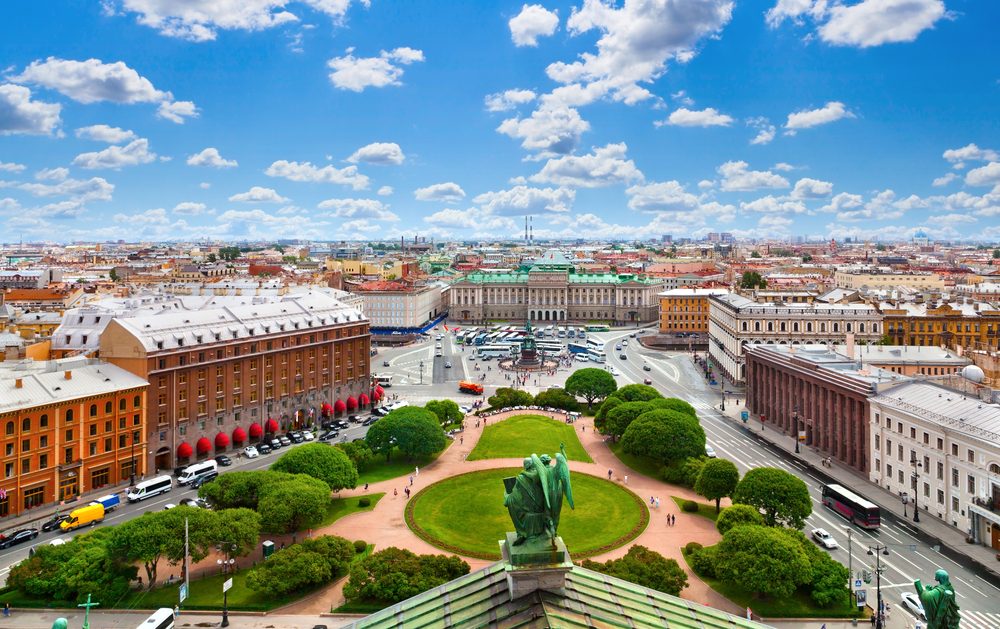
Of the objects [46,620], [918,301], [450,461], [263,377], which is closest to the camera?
[46,620]

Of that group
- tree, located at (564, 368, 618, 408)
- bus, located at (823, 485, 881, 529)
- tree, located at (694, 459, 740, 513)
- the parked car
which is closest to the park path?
tree, located at (694, 459, 740, 513)

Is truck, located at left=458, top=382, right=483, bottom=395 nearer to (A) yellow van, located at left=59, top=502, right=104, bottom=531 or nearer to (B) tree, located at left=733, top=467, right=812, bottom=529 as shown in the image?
(A) yellow van, located at left=59, top=502, right=104, bottom=531

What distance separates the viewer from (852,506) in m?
59.2

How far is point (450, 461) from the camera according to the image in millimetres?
75188

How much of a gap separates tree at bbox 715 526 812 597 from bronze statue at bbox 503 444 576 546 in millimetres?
32853

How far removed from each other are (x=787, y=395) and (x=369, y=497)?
56.0 metres

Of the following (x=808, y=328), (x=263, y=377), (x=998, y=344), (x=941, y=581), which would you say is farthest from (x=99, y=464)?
(x=998, y=344)

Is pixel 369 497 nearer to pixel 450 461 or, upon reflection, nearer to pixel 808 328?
pixel 450 461

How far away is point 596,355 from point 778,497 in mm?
88935

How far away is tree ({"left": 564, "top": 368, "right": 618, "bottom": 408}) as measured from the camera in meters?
96.9

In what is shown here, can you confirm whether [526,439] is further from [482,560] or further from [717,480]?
[482,560]

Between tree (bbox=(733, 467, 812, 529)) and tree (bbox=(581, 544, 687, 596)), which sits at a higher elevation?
tree (bbox=(733, 467, 812, 529))

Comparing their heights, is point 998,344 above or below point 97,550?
above

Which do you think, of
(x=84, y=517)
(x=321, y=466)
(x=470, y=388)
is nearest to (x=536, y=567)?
(x=321, y=466)
